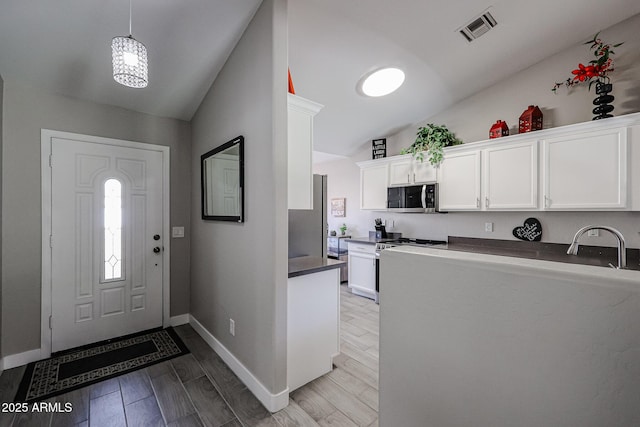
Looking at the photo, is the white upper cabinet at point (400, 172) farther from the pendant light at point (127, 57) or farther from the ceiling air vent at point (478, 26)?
the pendant light at point (127, 57)

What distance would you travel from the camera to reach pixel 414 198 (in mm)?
3729

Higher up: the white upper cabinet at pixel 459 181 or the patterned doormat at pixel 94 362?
the white upper cabinet at pixel 459 181

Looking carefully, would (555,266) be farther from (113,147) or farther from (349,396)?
(113,147)

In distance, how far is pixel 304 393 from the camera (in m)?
1.96

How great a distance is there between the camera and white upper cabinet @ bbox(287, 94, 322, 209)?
1.99 meters

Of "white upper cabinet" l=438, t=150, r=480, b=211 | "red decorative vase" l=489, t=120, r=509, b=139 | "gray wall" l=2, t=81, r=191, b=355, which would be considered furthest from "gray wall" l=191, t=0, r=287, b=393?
"red decorative vase" l=489, t=120, r=509, b=139

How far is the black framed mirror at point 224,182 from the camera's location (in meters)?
2.13

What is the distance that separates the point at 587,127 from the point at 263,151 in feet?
10.1

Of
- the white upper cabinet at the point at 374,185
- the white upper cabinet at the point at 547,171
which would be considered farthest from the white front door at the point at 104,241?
the white upper cabinet at the point at 547,171

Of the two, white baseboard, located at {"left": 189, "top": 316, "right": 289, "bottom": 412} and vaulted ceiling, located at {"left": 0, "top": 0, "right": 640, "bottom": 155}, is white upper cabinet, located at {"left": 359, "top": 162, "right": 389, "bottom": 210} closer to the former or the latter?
vaulted ceiling, located at {"left": 0, "top": 0, "right": 640, "bottom": 155}

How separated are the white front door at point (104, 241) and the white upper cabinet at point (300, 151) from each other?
1.86 m

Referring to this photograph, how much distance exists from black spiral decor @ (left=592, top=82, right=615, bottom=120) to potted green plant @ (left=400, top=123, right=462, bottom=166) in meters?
1.33

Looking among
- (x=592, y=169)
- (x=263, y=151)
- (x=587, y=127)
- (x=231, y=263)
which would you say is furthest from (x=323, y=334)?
(x=587, y=127)

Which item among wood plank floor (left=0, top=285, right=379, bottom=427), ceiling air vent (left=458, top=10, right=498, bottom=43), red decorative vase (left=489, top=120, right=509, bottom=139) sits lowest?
wood plank floor (left=0, top=285, right=379, bottom=427)
